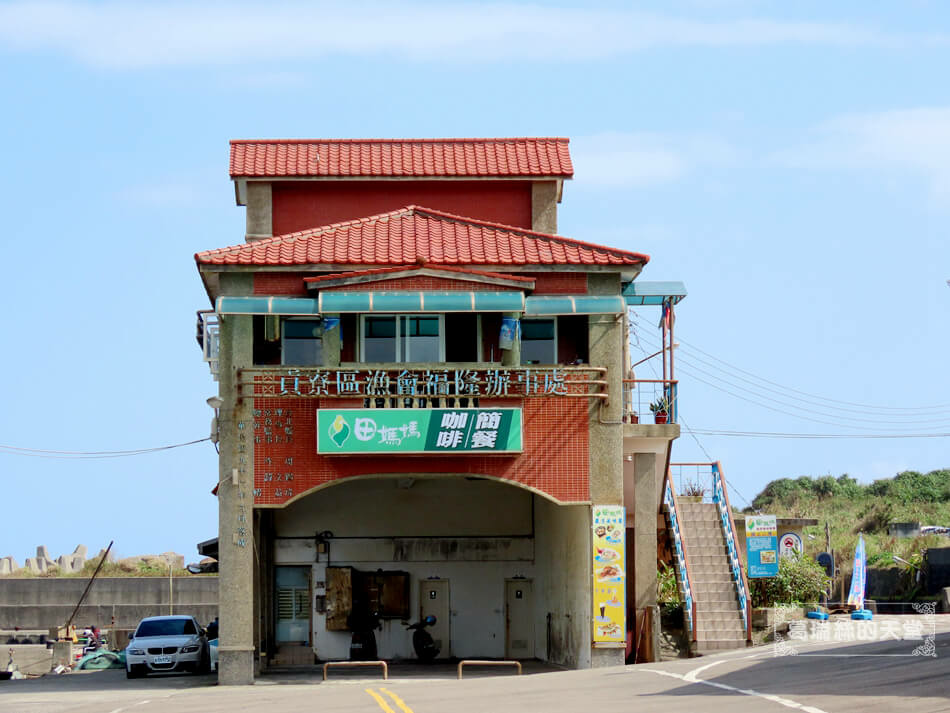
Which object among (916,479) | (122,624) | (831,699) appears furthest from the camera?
(916,479)

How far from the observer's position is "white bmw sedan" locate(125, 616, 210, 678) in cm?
3219

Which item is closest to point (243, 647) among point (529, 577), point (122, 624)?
point (529, 577)

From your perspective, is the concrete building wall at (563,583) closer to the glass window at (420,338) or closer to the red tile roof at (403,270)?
the glass window at (420,338)

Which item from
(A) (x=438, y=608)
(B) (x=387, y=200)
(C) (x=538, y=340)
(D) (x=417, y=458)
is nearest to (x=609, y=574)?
(D) (x=417, y=458)

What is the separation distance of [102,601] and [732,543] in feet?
99.8

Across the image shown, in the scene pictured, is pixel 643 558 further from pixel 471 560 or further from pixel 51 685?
pixel 51 685

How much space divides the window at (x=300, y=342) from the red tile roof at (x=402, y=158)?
222 inches

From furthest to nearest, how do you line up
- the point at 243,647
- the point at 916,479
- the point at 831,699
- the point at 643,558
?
1. the point at 916,479
2. the point at 643,558
3. the point at 243,647
4. the point at 831,699

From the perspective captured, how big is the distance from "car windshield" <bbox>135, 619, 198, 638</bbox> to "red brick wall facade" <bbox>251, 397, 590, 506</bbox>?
22.5ft

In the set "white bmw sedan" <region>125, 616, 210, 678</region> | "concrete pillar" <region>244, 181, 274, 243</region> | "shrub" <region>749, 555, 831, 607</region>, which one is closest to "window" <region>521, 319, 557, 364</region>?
"shrub" <region>749, 555, 831, 607</region>

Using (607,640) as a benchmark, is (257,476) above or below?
above

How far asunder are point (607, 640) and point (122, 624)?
1197 inches

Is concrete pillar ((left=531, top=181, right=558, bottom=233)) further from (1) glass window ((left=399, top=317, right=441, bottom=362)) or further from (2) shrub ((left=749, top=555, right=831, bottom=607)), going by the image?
(2) shrub ((left=749, top=555, right=831, bottom=607))

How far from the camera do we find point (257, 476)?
1123 inches
